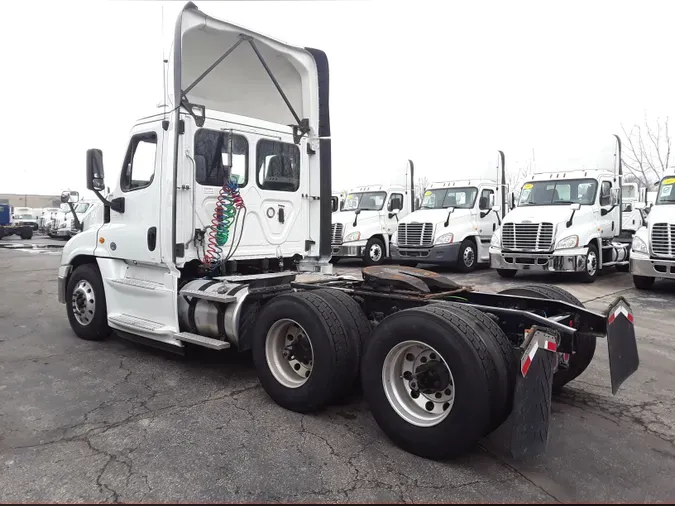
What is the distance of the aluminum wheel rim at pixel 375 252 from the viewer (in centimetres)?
1645

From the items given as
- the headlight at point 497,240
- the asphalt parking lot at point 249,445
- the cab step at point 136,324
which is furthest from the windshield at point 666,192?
the cab step at point 136,324

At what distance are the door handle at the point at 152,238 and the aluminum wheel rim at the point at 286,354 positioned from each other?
1874mm

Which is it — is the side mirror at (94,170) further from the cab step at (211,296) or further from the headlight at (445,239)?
the headlight at (445,239)

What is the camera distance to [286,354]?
438cm

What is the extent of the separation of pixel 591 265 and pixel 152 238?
1055 cm

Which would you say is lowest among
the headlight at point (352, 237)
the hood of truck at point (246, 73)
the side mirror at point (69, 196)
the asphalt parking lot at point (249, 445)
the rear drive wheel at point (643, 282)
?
the asphalt parking lot at point (249, 445)

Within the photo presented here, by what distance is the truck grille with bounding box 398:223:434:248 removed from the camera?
49.2ft

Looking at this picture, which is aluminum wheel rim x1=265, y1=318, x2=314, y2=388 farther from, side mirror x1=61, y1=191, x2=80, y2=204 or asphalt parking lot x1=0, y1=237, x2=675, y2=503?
side mirror x1=61, y1=191, x2=80, y2=204

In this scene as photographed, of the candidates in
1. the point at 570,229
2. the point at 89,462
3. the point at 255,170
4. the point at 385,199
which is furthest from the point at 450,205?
the point at 89,462

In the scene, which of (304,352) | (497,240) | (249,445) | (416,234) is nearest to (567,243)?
(497,240)

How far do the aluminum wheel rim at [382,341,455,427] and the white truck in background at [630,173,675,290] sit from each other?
874 centimetres

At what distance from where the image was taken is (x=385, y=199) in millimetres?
17172

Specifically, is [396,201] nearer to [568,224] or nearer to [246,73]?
[568,224]

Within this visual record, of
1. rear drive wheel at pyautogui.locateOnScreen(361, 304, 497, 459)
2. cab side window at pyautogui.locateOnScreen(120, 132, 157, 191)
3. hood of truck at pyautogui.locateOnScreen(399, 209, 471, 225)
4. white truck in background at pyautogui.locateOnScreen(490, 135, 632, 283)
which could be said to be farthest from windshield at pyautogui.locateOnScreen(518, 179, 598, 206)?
rear drive wheel at pyautogui.locateOnScreen(361, 304, 497, 459)
